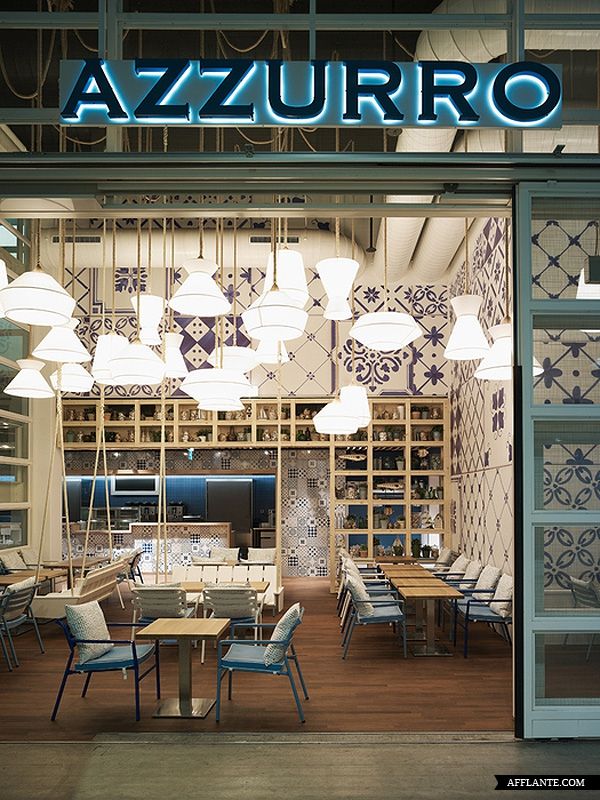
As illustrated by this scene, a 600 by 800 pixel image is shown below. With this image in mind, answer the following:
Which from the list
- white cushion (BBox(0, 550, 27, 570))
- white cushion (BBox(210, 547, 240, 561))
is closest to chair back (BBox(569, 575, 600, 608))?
white cushion (BBox(210, 547, 240, 561))

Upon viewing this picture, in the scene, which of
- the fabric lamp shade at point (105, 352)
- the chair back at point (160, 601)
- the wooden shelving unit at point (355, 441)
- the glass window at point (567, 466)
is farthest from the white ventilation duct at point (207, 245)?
the glass window at point (567, 466)

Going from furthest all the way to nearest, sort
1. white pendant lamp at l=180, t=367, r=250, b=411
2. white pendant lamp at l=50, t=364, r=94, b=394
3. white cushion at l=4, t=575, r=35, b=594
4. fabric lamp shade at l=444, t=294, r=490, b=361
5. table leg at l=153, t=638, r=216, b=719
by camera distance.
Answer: white pendant lamp at l=50, t=364, r=94, b=394 < white cushion at l=4, t=575, r=35, b=594 < white pendant lamp at l=180, t=367, r=250, b=411 < fabric lamp shade at l=444, t=294, r=490, b=361 < table leg at l=153, t=638, r=216, b=719

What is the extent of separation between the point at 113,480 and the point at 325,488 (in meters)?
3.99

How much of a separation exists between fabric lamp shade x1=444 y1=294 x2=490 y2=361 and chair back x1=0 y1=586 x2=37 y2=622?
4.74 meters

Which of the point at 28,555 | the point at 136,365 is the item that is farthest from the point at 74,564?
the point at 136,365

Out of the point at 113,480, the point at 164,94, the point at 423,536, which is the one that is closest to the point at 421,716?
the point at 164,94

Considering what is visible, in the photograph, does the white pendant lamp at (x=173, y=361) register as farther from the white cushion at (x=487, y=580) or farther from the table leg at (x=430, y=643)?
the white cushion at (x=487, y=580)

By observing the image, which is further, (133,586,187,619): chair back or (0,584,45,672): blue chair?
(0,584,45,672): blue chair

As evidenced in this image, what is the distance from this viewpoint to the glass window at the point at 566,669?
5133 millimetres

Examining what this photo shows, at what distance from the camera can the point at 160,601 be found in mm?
Result: 8117

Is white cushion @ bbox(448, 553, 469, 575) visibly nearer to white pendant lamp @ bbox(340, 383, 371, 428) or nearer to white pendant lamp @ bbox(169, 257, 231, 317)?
white pendant lamp @ bbox(340, 383, 371, 428)

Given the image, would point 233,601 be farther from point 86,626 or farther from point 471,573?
point 471,573

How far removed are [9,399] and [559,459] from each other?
32.3 feet

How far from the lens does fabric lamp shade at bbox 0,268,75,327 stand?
577 centimetres
